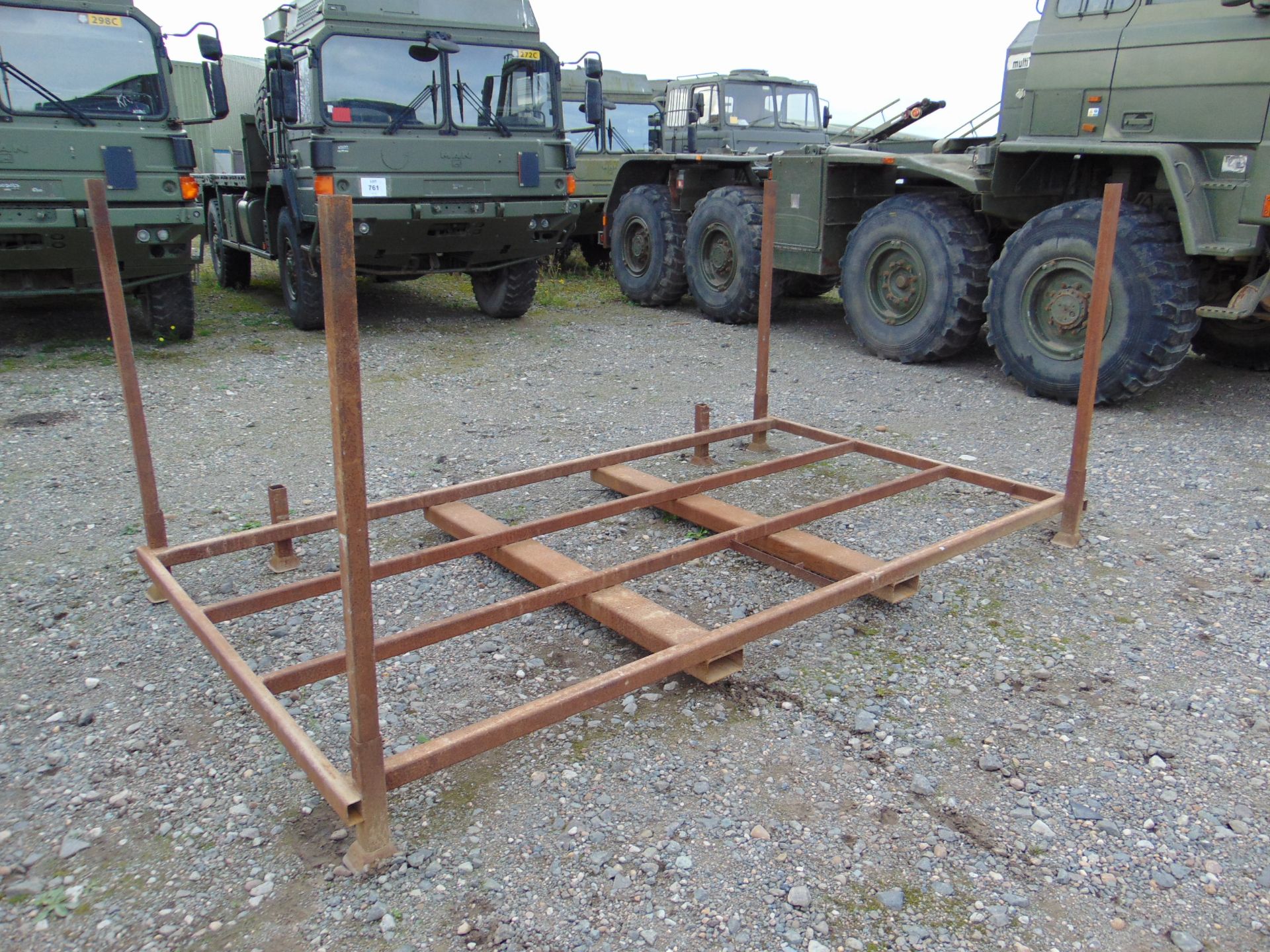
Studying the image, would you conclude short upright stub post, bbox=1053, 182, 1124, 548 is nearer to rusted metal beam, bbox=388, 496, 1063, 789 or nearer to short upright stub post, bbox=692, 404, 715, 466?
rusted metal beam, bbox=388, 496, 1063, 789

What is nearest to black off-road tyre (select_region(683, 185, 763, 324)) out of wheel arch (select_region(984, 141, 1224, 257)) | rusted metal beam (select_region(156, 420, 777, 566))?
wheel arch (select_region(984, 141, 1224, 257))

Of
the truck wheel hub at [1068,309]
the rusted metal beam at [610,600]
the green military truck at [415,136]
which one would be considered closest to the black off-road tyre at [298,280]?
the green military truck at [415,136]

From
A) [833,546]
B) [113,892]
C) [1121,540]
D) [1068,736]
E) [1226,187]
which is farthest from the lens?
[1226,187]

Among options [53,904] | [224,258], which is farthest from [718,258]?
[53,904]

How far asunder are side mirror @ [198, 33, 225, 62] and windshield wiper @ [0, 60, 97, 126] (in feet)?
3.07

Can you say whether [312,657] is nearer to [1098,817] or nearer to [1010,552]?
[1098,817]

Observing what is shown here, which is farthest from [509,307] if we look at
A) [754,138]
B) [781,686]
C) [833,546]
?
[781,686]

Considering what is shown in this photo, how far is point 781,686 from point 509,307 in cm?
642

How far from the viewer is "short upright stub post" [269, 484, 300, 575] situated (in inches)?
137

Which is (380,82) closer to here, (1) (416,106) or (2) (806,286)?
(1) (416,106)

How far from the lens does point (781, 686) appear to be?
9.02 feet

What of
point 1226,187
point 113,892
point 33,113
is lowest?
point 113,892

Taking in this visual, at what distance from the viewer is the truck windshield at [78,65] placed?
634 centimetres

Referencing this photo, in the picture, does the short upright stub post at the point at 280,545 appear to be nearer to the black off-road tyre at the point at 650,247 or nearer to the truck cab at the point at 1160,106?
the truck cab at the point at 1160,106
